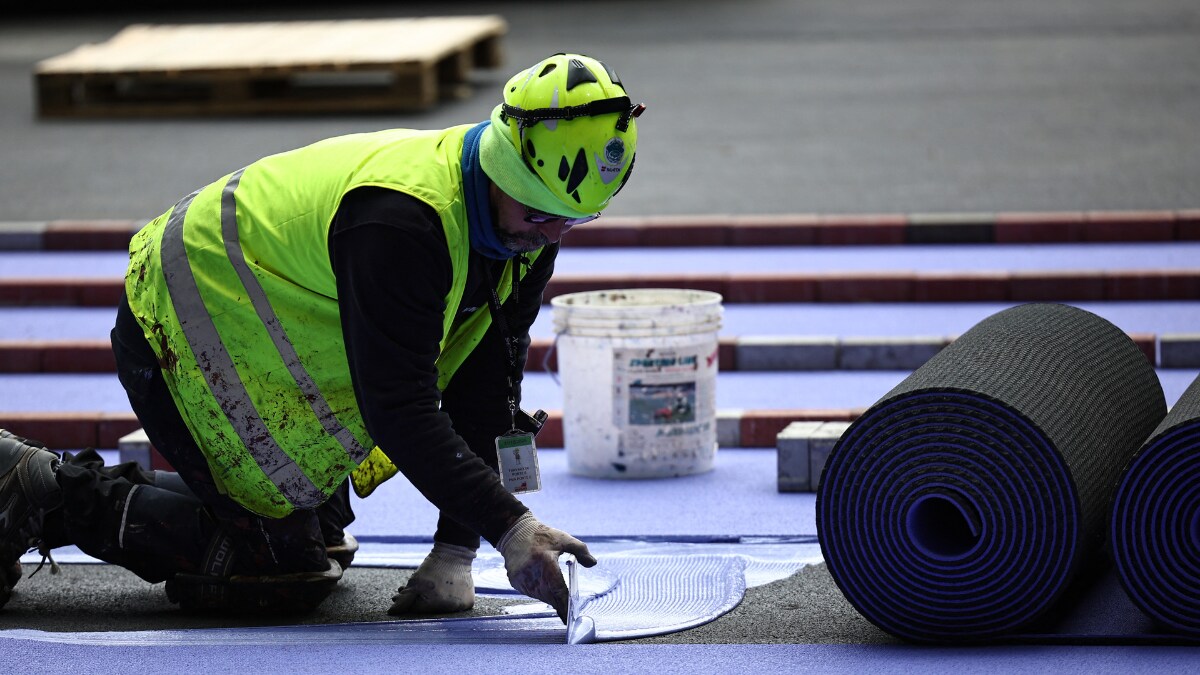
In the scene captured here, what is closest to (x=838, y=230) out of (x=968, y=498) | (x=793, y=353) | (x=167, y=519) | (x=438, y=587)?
(x=793, y=353)

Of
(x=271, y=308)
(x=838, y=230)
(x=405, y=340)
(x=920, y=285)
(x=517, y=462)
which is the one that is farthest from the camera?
(x=838, y=230)

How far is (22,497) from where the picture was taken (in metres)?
3.75

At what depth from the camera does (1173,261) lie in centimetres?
765

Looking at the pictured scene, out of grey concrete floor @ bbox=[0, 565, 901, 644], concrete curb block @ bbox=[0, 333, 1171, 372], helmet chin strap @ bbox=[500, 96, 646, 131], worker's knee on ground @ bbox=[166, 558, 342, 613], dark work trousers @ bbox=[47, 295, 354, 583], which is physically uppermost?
helmet chin strap @ bbox=[500, 96, 646, 131]

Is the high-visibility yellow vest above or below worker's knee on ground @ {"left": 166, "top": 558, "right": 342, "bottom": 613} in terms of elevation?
above

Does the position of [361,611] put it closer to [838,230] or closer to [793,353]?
[793,353]

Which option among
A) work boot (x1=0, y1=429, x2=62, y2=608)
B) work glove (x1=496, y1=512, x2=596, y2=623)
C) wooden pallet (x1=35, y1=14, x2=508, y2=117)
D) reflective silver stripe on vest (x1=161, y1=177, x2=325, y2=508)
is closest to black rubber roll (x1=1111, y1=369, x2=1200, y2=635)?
work glove (x1=496, y1=512, x2=596, y2=623)

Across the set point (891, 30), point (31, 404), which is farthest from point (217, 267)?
point (891, 30)

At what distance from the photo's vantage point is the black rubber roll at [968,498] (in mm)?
3279

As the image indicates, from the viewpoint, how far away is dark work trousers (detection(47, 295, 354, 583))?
3.68 m

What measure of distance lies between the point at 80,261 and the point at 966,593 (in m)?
6.24

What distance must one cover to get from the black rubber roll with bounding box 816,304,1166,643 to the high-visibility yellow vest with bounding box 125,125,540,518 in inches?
37.4

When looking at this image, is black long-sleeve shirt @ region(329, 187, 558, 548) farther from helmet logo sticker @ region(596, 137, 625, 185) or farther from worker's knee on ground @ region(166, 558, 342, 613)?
worker's knee on ground @ region(166, 558, 342, 613)

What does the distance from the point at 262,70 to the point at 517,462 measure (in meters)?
8.74
